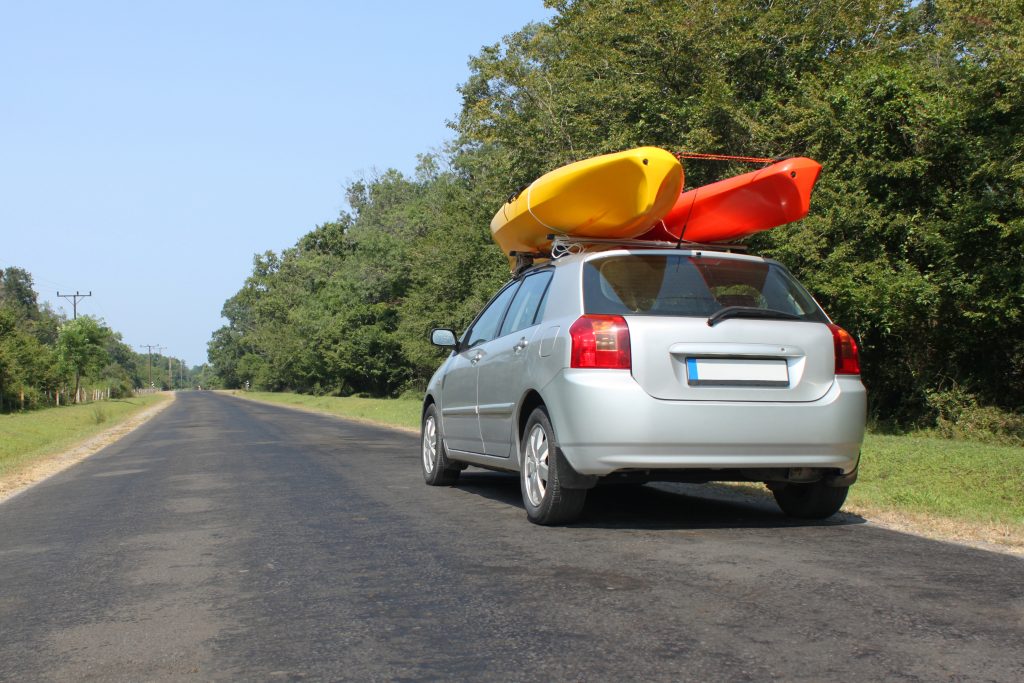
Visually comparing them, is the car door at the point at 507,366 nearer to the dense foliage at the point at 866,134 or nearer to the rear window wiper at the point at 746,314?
Answer: the rear window wiper at the point at 746,314

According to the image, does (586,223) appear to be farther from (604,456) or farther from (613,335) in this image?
(604,456)

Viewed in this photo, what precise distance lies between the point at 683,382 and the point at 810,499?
1.58 metres

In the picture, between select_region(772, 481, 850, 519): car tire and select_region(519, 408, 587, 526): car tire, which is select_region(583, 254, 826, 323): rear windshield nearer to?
select_region(519, 408, 587, 526): car tire

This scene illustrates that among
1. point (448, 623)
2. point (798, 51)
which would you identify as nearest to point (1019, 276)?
point (798, 51)

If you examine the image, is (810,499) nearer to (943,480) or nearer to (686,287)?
(686,287)

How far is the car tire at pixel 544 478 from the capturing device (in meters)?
6.18

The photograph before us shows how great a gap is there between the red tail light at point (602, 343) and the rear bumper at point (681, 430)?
0.06 m

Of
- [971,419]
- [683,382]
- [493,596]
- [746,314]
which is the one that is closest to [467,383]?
[683,382]

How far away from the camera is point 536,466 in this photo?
655 centimetres

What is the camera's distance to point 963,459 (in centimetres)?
1123

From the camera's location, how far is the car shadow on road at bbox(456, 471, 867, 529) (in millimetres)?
6598

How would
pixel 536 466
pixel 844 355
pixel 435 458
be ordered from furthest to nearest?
pixel 435 458
pixel 536 466
pixel 844 355

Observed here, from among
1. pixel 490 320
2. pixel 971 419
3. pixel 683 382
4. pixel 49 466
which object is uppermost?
pixel 490 320

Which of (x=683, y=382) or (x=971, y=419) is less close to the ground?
(x=683, y=382)
